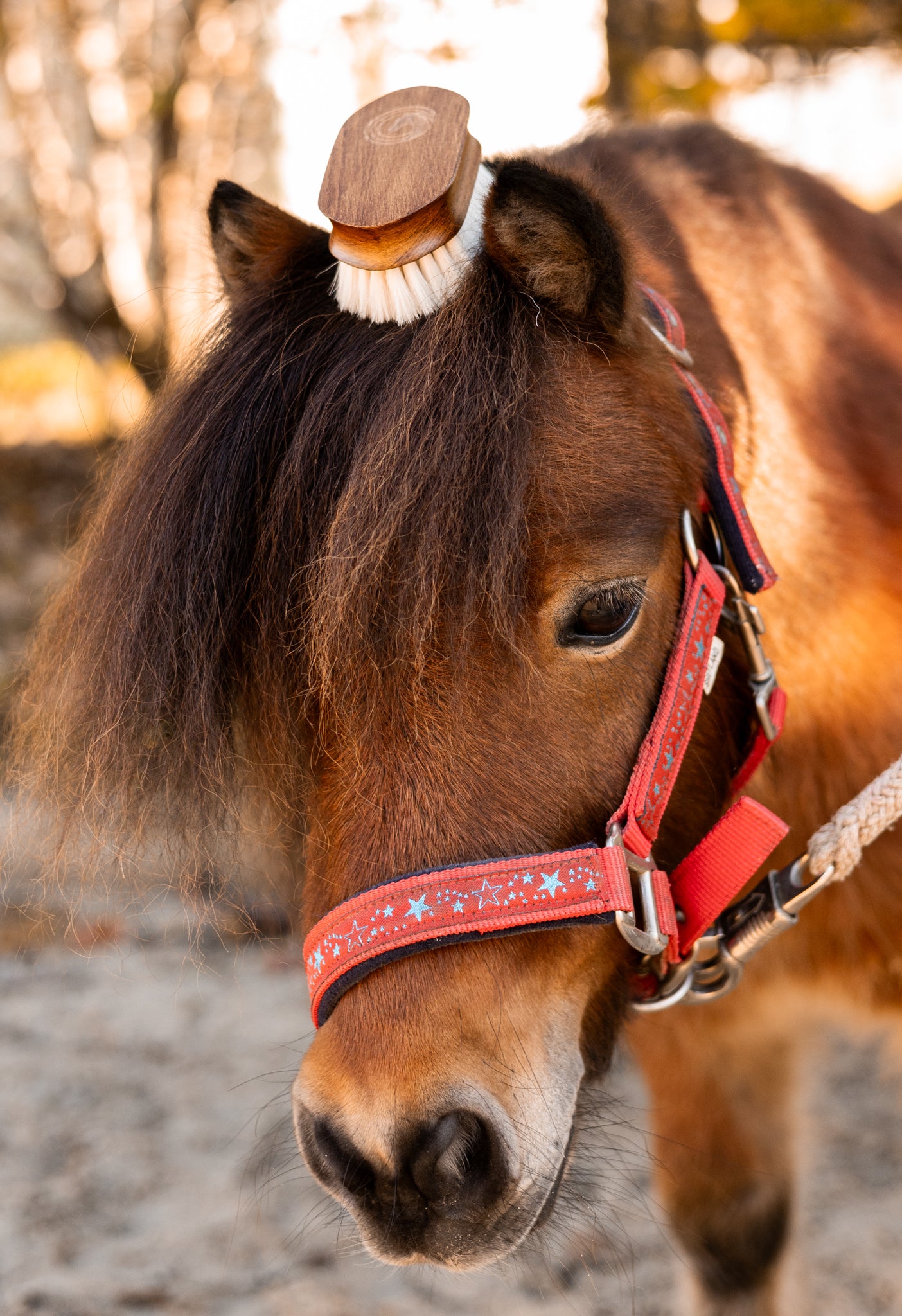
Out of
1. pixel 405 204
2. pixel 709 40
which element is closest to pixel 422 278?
pixel 405 204

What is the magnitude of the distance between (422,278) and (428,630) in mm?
383

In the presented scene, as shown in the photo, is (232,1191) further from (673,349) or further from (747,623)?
(673,349)

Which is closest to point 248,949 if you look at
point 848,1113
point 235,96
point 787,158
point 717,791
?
point 848,1113

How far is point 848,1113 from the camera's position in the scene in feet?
8.80

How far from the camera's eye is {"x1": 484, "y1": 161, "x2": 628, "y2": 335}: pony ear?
1021 millimetres

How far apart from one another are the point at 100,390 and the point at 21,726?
3826 millimetres

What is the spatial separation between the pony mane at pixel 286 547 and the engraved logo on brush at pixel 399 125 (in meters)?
0.16

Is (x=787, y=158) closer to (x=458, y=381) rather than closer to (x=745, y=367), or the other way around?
(x=745, y=367)

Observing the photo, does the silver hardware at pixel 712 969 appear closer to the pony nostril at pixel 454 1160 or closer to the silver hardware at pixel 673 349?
the pony nostril at pixel 454 1160

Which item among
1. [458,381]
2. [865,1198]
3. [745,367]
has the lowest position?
[865,1198]

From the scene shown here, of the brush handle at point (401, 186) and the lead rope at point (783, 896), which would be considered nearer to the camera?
the brush handle at point (401, 186)

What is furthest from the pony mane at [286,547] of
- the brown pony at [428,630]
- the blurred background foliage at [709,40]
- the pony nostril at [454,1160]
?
the blurred background foliage at [709,40]

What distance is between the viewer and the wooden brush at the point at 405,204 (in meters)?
1.08

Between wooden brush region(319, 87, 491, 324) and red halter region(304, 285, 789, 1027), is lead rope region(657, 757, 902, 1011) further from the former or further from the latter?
wooden brush region(319, 87, 491, 324)
